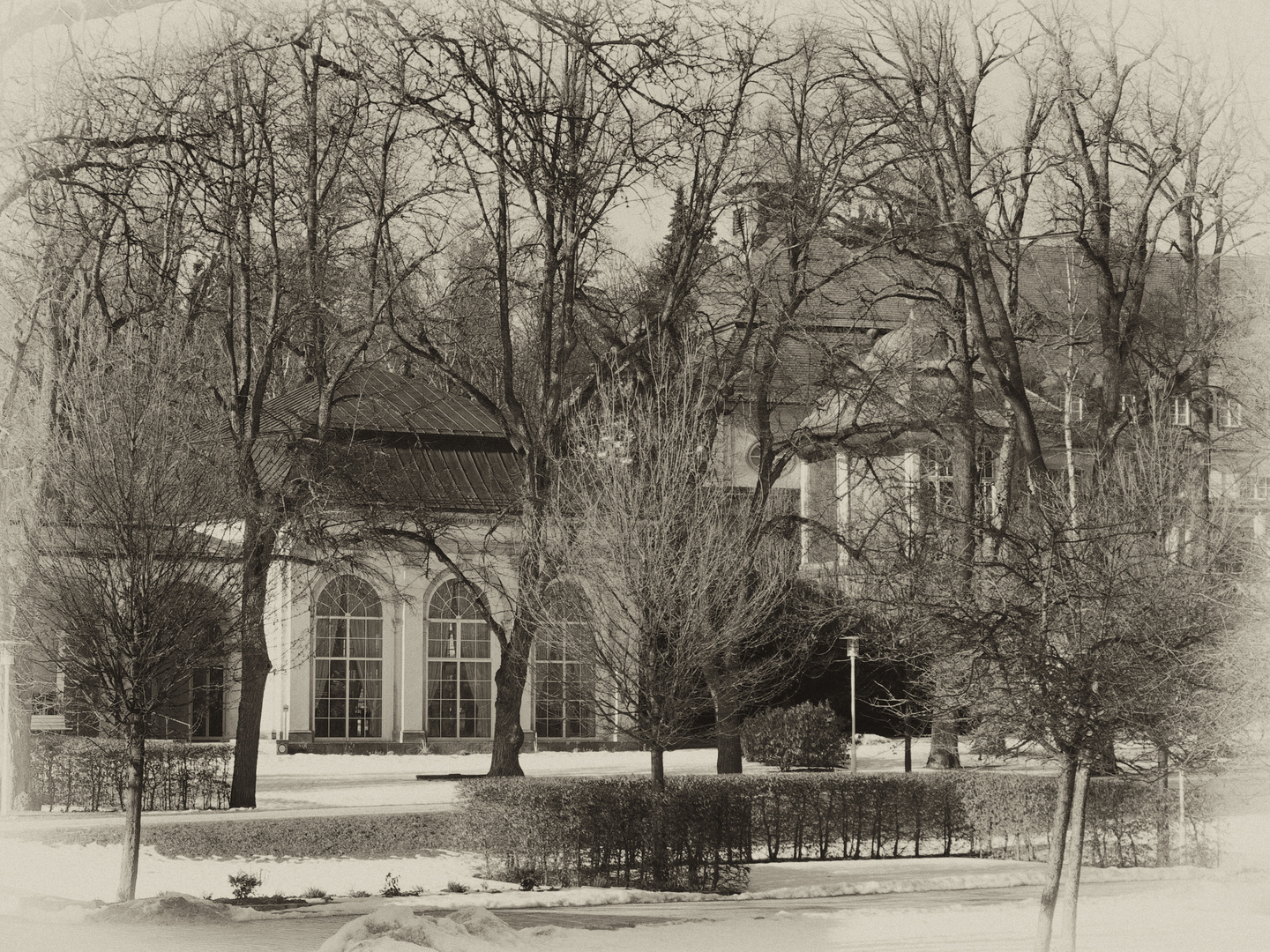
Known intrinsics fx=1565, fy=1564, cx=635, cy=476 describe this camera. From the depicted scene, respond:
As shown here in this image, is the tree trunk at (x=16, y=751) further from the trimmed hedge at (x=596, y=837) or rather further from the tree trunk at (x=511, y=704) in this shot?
the trimmed hedge at (x=596, y=837)

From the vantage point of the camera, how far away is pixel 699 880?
1599 cm

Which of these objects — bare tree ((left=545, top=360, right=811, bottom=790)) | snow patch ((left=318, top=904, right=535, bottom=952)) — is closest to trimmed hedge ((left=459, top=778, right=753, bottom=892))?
bare tree ((left=545, top=360, right=811, bottom=790))

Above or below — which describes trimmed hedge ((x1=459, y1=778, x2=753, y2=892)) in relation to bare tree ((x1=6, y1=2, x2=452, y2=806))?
below

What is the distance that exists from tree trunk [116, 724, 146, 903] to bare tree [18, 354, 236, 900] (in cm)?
1

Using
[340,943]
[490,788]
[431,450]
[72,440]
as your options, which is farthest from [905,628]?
[431,450]

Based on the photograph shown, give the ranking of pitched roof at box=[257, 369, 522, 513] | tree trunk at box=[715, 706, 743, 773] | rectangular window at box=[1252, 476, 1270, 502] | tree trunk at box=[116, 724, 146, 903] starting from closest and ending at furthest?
tree trunk at box=[116, 724, 146, 903]
rectangular window at box=[1252, 476, 1270, 502]
tree trunk at box=[715, 706, 743, 773]
pitched roof at box=[257, 369, 522, 513]

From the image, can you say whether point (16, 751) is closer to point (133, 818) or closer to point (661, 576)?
point (133, 818)

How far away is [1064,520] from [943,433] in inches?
416

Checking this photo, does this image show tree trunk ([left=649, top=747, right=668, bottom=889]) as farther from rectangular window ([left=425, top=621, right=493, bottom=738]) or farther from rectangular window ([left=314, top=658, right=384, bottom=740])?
rectangular window ([left=425, top=621, right=493, bottom=738])

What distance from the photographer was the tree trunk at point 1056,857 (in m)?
11.6

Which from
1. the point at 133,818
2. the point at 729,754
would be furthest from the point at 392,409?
the point at 133,818

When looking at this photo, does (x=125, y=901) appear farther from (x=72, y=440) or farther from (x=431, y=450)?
(x=431, y=450)

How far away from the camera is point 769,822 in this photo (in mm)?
17781

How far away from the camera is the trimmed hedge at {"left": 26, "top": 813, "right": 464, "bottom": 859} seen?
16234 millimetres
